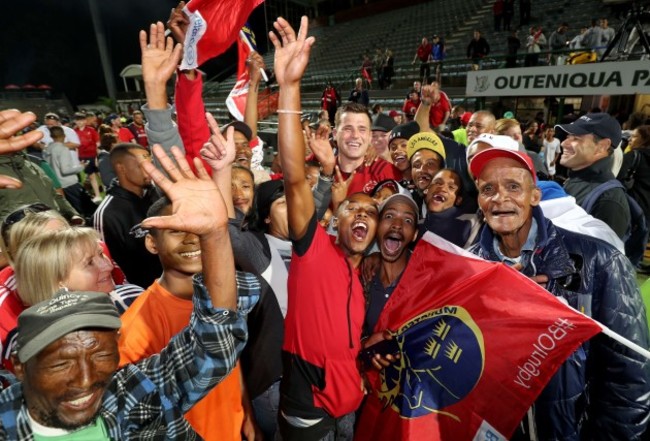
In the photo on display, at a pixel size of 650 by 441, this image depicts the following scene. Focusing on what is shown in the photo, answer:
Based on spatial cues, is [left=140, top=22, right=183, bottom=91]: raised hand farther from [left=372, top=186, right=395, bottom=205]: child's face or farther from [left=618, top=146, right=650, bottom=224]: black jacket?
[left=618, top=146, right=650, bottom=224]: black jacket

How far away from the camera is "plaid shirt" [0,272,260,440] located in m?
1.15

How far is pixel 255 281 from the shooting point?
4.49 ft

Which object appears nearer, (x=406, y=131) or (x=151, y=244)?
(x=151, y=244)

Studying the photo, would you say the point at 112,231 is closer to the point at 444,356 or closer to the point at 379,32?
the point at 444,356

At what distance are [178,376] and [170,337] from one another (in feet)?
1.19

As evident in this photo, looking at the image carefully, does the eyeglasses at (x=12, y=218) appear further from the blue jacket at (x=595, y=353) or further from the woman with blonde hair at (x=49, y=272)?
the blue jacket at (x=595, y=353)

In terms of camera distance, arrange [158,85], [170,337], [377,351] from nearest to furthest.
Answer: [170,337], [377,351], [158,85]

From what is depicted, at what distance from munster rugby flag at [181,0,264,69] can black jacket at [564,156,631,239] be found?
9.92 feet

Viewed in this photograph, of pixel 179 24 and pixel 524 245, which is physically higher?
pixel 179 24

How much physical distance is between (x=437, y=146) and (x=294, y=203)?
7.05ft

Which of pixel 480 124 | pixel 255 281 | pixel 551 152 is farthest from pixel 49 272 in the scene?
pixel 551 152

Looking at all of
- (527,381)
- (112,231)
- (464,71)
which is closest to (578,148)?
(527,381)

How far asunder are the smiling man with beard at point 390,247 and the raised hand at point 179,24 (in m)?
2.05

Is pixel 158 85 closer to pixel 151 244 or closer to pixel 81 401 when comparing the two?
pixel 151 244
